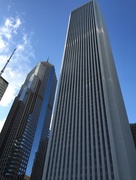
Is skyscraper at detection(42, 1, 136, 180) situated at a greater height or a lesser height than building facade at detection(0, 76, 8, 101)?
lesser

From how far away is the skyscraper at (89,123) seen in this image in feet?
217

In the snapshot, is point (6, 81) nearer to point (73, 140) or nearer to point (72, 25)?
point (72, 25)

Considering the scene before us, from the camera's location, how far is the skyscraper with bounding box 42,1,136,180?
66.2 meters

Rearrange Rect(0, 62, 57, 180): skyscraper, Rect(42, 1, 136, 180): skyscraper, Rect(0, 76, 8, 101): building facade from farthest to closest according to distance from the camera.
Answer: Rect(0, 76, 8, 101): building facade
Rect(0, 62, 57, 180): skyscraper
Rect(42, 1, 136, 180): skyscraper

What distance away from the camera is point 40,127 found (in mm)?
193750

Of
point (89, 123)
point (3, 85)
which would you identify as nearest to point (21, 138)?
point (3, 85)

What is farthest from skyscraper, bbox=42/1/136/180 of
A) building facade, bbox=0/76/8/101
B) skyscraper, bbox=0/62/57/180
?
skyscraper, bbox=0/62/57/180

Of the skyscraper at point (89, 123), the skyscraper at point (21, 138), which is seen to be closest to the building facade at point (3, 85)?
the skyscraper at point (21, 138)

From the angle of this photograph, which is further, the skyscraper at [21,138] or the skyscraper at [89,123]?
the skyscraper at [21,138]

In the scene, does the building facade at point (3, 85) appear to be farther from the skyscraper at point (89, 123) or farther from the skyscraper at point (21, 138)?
the skyscraper at point (89, 123)

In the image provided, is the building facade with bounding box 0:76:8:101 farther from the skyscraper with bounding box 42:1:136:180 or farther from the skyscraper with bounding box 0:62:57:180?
the skyscraper with bounding box 42:1:136:180

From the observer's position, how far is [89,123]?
80688 mm

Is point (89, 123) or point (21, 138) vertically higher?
point (21, 138)

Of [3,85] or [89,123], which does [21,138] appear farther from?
[89,123]
